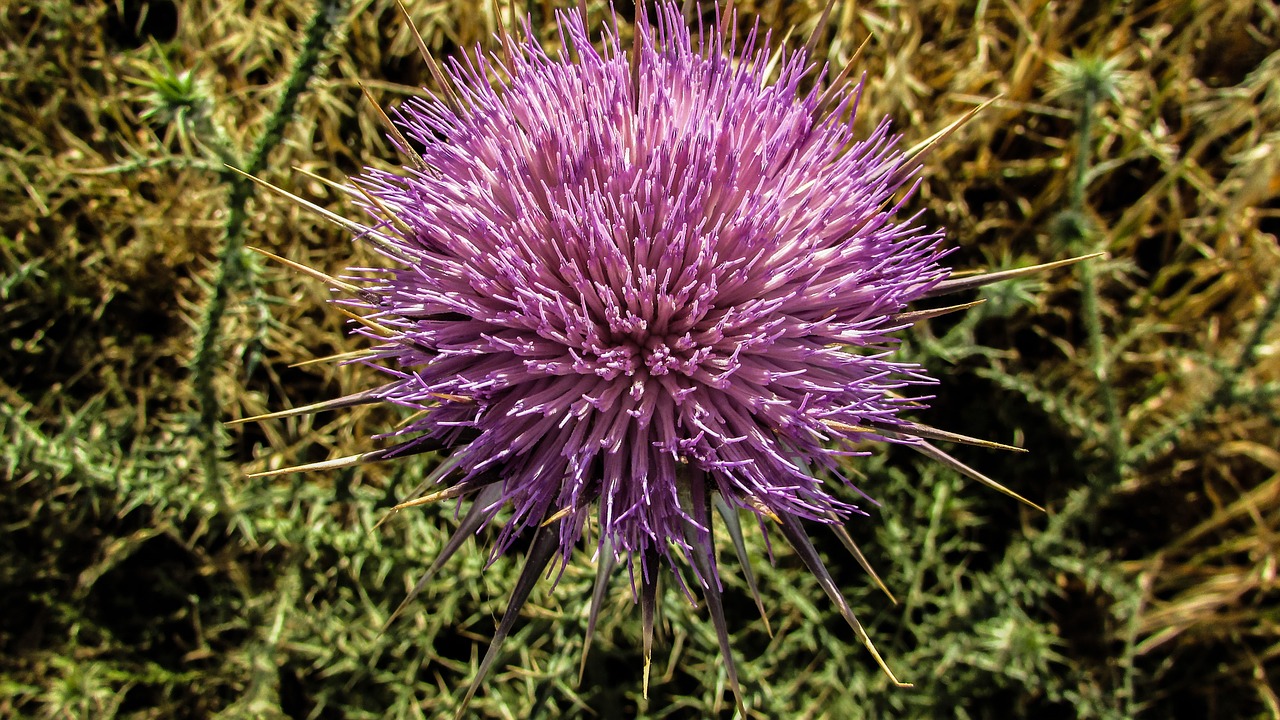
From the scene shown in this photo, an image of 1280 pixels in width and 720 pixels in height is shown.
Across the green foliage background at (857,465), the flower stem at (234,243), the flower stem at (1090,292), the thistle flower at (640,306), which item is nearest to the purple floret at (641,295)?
the thistle flower at (640,306)

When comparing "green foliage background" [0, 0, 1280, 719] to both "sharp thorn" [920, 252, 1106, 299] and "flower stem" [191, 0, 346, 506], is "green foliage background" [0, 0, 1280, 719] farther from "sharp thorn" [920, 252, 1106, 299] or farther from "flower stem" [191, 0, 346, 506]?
"sharp thorn" [920, 252, 1106, 299]

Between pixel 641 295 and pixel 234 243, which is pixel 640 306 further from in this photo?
pixel 234 243

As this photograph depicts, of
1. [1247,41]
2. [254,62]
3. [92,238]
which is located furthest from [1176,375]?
[92,238]

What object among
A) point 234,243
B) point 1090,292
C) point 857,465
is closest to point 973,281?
point 1090,292

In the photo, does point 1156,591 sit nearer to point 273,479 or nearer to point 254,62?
point 273,479

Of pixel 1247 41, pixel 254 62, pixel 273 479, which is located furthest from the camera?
pixel 1247 41
